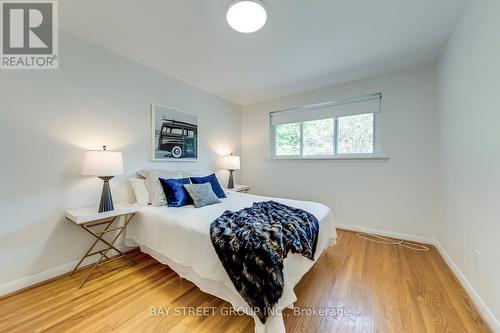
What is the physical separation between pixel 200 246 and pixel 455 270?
2.45 meters

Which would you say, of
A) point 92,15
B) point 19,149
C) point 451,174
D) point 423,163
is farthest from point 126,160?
point 423,163

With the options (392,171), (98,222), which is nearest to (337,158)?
(392,171)

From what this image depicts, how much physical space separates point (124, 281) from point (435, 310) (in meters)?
2.60

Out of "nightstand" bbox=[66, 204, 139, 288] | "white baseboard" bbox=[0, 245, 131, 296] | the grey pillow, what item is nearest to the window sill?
the grey pillow

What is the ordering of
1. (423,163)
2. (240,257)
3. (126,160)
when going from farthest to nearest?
1. (423,163)
2. (126,160)
3. (240,257)

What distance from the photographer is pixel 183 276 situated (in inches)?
69.6

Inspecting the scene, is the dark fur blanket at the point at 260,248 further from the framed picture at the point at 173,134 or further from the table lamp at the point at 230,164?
the table lamp at the point at 230,164

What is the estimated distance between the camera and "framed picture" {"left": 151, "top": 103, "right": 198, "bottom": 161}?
9.17 feet

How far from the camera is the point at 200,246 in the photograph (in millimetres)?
1551

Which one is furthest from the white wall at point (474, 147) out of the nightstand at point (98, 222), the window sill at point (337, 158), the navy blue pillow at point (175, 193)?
the nightstand at point (98, 222)

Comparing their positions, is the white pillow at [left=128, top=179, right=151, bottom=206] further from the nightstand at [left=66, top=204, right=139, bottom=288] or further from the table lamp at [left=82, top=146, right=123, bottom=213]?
the table lamp at [left=82, top=146, right=123, bottom=213]

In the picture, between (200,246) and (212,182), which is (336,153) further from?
(200,246)

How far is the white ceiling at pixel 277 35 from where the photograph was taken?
1688 millimetres

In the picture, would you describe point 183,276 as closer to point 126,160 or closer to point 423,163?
point 126,160
